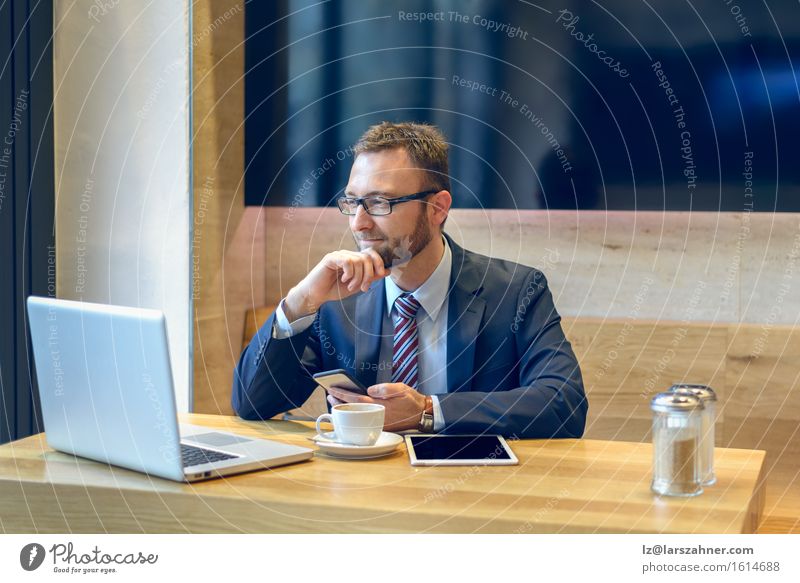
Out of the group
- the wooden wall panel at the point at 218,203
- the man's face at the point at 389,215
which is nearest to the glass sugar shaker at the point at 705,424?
the man's face at the point at 389,215

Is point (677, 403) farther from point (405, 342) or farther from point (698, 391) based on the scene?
point (405, 342)

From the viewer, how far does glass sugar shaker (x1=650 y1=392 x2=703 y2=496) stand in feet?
3.92

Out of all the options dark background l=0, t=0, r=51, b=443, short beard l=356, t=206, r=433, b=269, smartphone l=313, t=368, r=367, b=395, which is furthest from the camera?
dark background l=0, t=0, r=51, b=443

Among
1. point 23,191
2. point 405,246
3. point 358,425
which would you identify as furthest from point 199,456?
point 23,191

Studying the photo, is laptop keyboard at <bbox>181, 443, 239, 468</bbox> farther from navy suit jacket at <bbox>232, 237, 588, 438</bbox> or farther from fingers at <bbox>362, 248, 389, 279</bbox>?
fingers at <bbox>362, 248, 389, 279</bbox>

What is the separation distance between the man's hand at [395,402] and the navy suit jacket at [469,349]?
16cm

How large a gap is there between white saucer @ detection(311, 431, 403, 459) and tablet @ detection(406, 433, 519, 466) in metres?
0.03

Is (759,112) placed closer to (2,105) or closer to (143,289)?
(143,289)

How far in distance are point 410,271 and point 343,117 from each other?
1.04 metres

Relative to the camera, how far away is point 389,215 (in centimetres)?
202

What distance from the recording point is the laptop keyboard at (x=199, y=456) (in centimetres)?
134

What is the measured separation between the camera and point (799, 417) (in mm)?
2502

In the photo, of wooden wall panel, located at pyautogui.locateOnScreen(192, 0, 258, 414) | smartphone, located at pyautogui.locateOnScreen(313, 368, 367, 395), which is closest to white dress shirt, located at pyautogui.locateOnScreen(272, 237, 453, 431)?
smartphone, located at pyautogui.locateOnScreen(313, 368, 367, 395)

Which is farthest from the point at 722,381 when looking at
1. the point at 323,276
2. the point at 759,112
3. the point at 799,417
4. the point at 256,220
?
the point at 256,220
